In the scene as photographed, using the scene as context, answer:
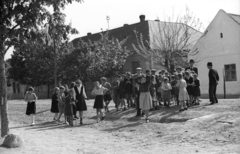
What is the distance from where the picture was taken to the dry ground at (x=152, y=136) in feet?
24.5

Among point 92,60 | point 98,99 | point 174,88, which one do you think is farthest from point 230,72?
point 98,99

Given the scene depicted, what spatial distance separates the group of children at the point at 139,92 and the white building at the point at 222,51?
10634 mm

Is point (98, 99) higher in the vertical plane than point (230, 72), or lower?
lower

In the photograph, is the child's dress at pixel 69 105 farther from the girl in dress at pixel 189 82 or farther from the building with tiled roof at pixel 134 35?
the building with tiled roof at pixel 134 35

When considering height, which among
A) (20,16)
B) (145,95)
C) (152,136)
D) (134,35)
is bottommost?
(152,136)

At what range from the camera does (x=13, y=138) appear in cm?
782

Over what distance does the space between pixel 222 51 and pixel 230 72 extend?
6.04 ft

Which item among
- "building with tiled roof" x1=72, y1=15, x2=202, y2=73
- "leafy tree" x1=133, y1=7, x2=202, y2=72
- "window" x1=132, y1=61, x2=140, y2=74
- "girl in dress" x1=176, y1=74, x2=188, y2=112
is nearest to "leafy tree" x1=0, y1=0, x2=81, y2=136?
"girl in dress" x1=176, y1=74, x2=188, y2=112

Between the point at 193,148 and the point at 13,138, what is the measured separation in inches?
178

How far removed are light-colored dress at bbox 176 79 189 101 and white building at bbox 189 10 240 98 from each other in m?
12.1

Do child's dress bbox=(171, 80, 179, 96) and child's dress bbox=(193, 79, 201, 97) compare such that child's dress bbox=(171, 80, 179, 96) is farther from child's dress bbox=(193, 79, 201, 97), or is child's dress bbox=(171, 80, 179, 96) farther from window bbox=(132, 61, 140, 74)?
window bbox=(132, 61, 140, 74)

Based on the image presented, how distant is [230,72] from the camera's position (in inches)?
964

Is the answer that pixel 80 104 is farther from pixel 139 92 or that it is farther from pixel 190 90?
pixel 190 90

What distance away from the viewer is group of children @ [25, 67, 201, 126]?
39.6 feet
